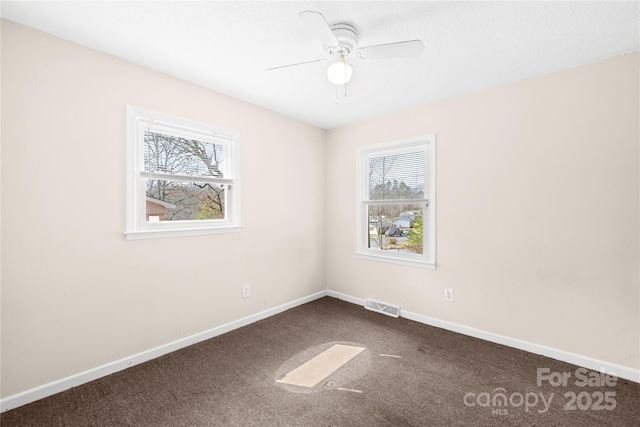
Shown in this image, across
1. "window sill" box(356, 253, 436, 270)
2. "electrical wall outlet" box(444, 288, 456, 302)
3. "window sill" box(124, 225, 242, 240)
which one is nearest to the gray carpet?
"electrical wall outlet" box(444, 288, 456, 302)

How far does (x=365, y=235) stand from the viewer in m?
3.69

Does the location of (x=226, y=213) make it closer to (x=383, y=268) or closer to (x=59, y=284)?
(x=59, y=284)

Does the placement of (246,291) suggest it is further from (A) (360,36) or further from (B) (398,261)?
(A) (360,36)

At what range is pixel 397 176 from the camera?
11.2 feet

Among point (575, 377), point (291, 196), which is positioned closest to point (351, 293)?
point (291, 196)

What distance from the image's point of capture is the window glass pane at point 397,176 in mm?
3223

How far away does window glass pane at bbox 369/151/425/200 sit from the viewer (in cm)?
322

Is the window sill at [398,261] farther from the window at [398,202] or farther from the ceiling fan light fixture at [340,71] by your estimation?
the ceiling fan light fixture at [340,71]

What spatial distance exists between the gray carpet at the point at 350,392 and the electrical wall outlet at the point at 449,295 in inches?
15.5

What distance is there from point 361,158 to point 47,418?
136 inches

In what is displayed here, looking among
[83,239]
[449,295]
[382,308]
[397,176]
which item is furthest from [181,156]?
[449,295]

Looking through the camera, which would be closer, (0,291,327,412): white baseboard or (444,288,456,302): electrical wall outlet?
(0,291,327,412): white baseboard

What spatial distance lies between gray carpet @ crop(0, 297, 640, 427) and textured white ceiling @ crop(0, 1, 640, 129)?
2360 mm

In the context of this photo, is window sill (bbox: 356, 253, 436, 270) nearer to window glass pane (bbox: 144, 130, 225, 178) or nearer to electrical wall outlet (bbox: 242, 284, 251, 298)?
electrical wall outlet (bbox: 242, 284, 251, 298)
